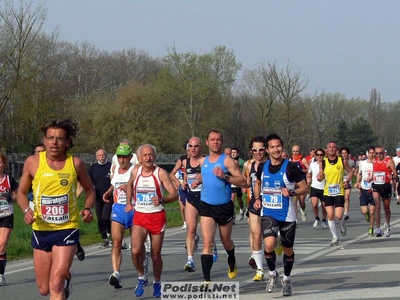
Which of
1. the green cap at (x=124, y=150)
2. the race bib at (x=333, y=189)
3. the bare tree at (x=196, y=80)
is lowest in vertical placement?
the race bib at (x=333, y=189)

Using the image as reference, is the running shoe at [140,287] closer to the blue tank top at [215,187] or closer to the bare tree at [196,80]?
the blue tank top at [215,187]

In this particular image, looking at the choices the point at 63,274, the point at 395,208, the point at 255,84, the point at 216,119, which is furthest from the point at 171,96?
the point at 63,274

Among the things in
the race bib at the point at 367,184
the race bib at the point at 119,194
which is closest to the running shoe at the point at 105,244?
the race bib at the point at 119,194

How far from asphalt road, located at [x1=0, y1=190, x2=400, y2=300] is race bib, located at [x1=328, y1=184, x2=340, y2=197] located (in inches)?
38.5

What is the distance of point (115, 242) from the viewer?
31.6 feet

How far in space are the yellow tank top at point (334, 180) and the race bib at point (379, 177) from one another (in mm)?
1195

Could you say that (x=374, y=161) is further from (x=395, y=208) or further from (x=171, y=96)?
(x=171, y=96)

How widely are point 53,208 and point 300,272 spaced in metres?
4.96

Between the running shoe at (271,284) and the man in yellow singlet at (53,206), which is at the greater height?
the man in yellow singlet at (53,206)

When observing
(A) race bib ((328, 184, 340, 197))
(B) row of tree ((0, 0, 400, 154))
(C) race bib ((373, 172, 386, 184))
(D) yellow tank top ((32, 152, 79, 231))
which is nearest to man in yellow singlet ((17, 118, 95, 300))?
(D) yellow tank top ((32, 152, 79, 231))

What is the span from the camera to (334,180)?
15.1m

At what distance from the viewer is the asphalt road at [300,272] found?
29.6 feet

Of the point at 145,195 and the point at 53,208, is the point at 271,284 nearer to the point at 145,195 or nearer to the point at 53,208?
the point at 145,195

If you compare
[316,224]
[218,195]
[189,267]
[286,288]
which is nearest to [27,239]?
[189,267]
